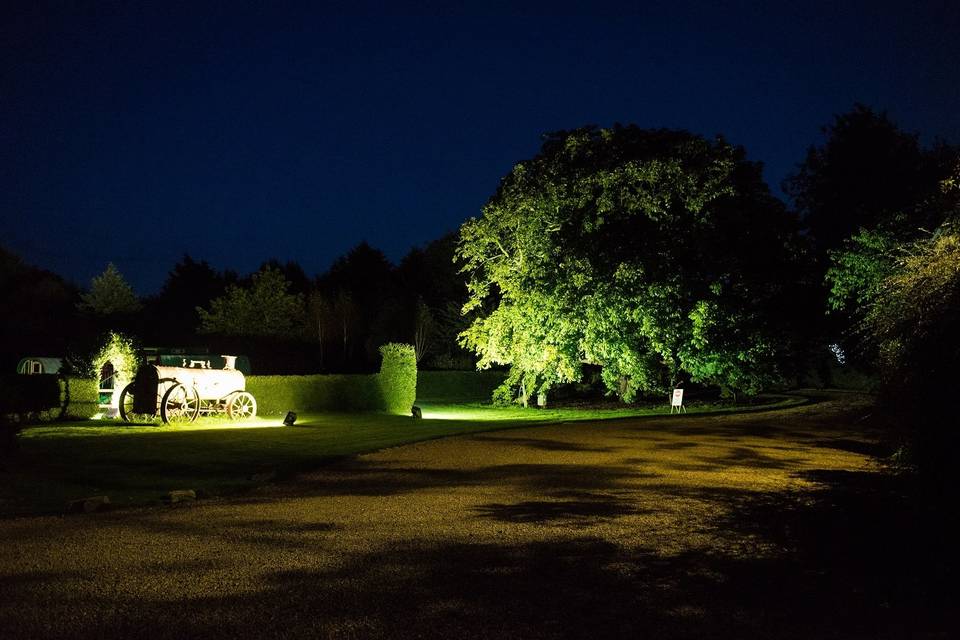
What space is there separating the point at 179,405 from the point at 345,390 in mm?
7342

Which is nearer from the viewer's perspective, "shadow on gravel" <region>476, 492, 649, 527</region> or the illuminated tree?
"shadow on gravel" <region>476, 492, 649, 527</region>

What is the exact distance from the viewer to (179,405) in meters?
23.8

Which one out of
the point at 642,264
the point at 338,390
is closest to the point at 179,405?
the point at 338,390

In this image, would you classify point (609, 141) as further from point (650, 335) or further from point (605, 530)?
point (605, 530)

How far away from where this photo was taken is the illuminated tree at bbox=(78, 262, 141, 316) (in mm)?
53406

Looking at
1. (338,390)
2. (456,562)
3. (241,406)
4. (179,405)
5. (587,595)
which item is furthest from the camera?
(338,390)

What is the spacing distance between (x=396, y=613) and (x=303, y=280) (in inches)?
2746

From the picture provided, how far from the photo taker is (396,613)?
6.00 m

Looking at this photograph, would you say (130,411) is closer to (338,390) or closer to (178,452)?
(338,390)

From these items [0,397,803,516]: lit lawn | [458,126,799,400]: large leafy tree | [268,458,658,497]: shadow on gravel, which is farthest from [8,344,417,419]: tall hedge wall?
[268,458,658,497]: shadow on gravel

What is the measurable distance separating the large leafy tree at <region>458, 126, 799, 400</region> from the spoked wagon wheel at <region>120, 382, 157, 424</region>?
45.8 ft

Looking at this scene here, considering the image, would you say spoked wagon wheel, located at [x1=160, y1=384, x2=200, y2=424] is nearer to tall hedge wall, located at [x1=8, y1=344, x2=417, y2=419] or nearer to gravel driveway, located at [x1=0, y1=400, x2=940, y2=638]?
tall hedge wall, located at [x1=8, y1=344, x2=417, y2=419]

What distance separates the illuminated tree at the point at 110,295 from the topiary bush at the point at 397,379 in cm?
2858

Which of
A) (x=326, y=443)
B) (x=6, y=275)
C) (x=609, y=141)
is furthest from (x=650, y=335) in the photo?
(x=6, y=275)
